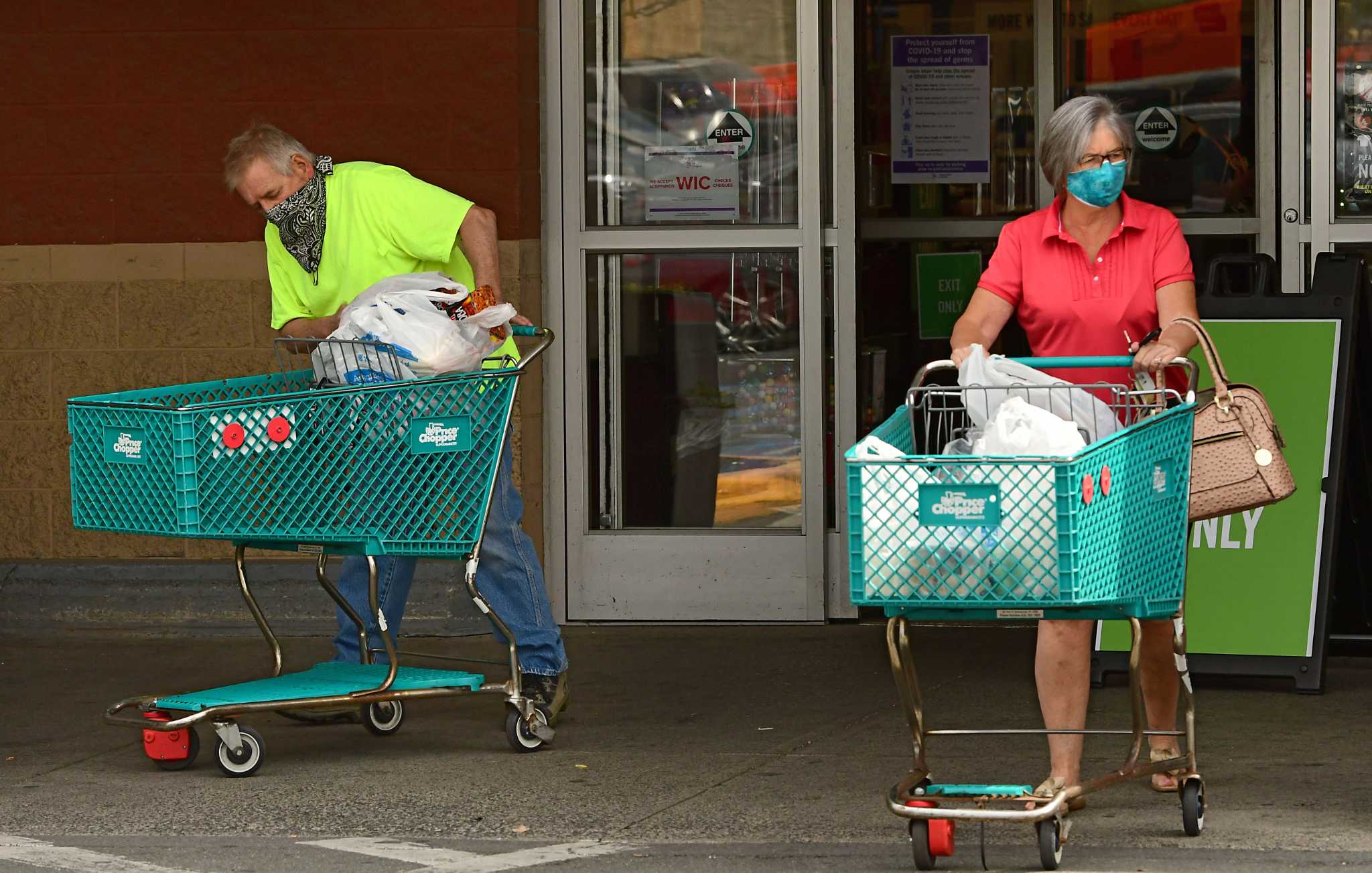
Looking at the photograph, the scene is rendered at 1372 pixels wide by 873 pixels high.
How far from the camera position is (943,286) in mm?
9859

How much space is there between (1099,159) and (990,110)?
4749 mm

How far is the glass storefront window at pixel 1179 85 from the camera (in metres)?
9.02

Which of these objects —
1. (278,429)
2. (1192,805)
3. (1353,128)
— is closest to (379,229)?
(278,429)

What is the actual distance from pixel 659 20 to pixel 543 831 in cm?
426

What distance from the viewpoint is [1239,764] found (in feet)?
18.5

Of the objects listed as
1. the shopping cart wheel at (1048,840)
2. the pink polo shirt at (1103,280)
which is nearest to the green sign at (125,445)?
the pink polo shirt at (1103,280)

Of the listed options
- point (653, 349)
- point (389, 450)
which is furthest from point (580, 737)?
point (653, 349)

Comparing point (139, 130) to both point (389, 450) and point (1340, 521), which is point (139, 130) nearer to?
point (389, 450)

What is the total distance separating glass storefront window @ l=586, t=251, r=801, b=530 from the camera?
27.1 ft

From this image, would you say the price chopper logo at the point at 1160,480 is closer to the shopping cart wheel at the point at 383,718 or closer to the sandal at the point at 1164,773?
the sandal at the point at 1164,773

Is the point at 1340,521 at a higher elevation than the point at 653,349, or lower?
lower

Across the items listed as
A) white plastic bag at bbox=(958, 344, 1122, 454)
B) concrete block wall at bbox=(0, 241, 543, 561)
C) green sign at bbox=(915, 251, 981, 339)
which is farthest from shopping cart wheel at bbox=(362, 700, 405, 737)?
green sign at bbox=(915, 251, 981, 339)

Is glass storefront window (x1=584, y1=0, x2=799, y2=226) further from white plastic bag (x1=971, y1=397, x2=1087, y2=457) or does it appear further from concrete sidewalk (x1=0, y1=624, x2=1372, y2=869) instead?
white plastic bag (x1=971, y1=397, x2=1087, y2=457)

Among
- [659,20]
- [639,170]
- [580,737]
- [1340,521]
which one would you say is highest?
[659,20]
